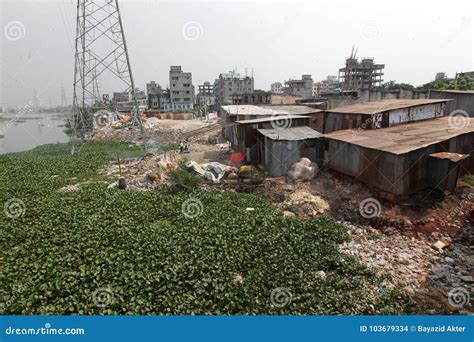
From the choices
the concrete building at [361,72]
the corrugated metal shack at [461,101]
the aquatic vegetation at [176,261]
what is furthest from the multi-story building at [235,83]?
the aquatic vegetation at [176,261]

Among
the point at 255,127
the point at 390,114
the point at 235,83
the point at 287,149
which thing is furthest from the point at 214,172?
the point at 235,83

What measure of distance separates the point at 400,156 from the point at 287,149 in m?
5.06

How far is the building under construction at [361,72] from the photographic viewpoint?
2591 inches

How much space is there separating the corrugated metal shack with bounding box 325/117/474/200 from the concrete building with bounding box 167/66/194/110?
6168 centimetres

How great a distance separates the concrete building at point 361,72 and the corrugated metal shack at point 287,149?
58.2m

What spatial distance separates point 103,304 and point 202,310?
1.98 meters

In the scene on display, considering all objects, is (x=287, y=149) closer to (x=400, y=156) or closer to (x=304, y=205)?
(x=304, y=205)

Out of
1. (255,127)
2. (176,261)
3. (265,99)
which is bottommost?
(176,261)

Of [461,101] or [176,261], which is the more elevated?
[461,101]

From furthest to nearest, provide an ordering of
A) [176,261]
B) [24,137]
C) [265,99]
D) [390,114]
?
[24,137], [265,99], [390,114], [176,261]

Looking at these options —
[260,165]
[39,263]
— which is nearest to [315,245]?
[39,263]

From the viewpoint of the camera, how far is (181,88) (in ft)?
A: 233

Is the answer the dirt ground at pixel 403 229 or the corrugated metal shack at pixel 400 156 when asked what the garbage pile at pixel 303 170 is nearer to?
the dirt ground at pixel 403 229

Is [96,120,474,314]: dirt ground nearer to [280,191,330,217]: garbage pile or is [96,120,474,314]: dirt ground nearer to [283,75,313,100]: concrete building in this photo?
[280,191,330,217]: garbage pile
